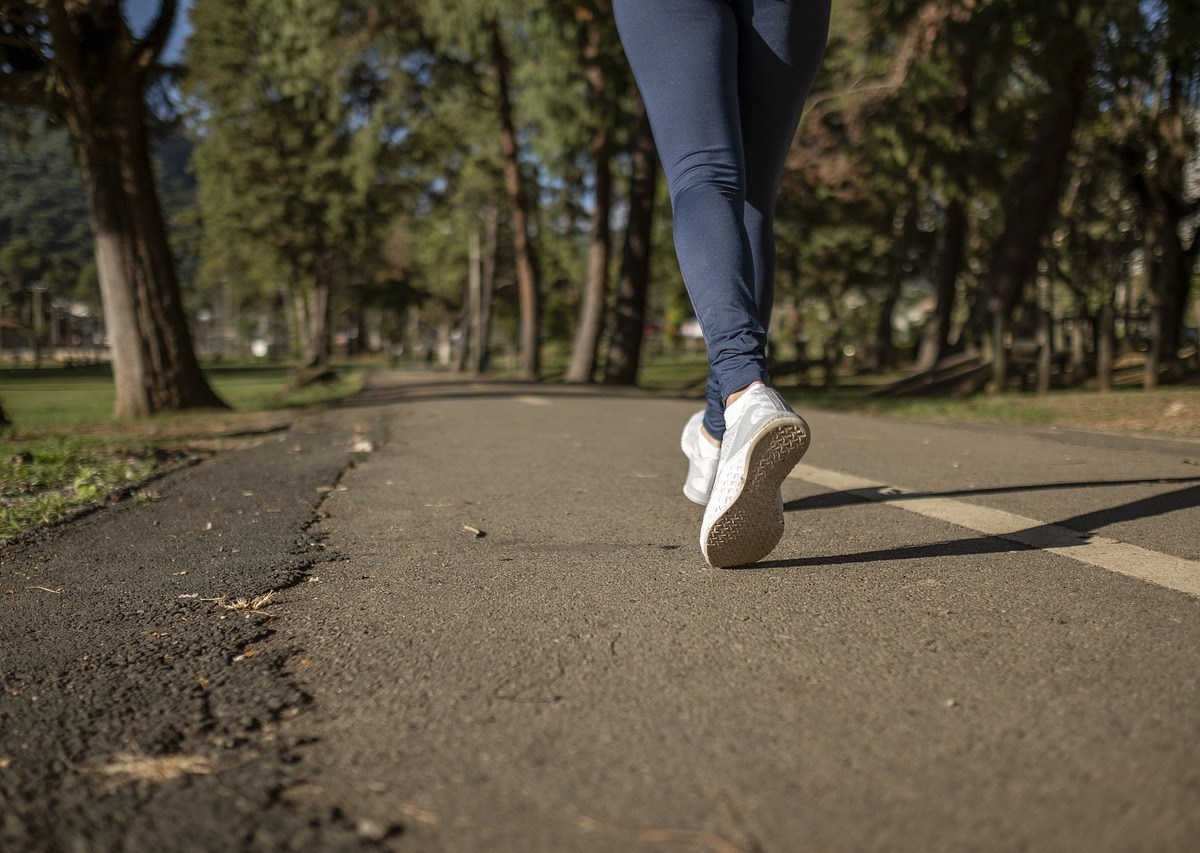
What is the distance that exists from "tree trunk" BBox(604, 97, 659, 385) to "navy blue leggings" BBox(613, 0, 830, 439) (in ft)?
55.7

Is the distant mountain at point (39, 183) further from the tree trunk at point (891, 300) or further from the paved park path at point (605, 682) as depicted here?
the tree trunk at point (891, 300)

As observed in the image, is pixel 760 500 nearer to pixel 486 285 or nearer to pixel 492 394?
pixel 492 394

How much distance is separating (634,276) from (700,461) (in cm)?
1723

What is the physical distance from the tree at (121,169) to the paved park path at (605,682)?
8.44 metres

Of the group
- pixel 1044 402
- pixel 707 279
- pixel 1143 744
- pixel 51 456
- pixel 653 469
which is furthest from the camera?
pixel 1044 402

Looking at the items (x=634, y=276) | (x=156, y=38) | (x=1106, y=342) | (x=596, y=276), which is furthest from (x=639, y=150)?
(x=156, y=38)

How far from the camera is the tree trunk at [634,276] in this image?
787 inches

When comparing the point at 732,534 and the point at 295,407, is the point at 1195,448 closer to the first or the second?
the point at 732,534

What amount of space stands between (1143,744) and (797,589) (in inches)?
38.6

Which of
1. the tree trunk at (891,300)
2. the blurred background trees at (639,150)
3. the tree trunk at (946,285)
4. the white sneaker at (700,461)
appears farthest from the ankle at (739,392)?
the tree trunk at (891,300)

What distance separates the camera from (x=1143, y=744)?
1413 millimetres

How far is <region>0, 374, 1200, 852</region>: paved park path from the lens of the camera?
1241 millimetres

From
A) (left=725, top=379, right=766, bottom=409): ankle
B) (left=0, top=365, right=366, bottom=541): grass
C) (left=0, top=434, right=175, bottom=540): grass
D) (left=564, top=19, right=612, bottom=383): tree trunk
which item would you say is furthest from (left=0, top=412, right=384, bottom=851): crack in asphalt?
(left=564, top=19, right=612, bottom=383): tree trunk

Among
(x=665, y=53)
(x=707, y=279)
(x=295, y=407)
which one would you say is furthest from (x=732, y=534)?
(x=295, y=407)
